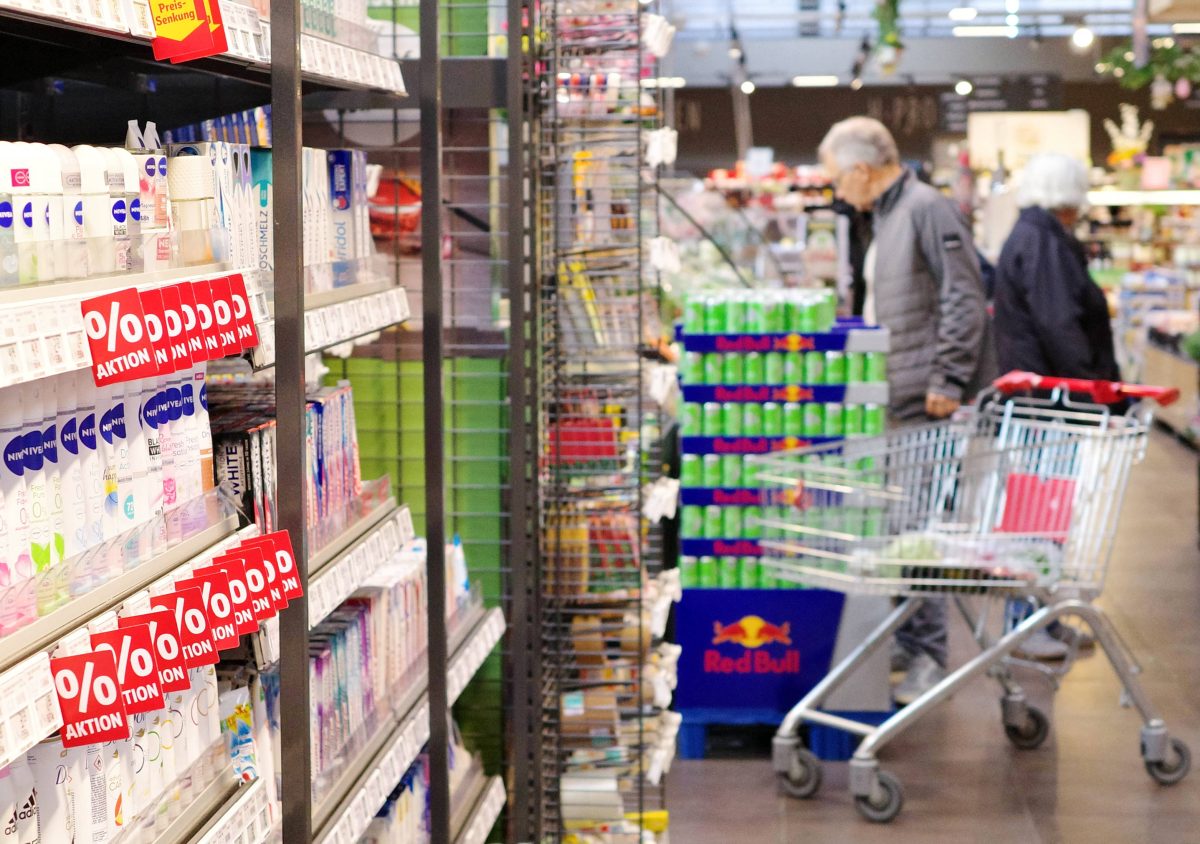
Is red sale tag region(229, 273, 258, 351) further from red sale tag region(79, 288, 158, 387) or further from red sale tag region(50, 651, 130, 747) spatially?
red sale tag region(50, 651, 130, 747)

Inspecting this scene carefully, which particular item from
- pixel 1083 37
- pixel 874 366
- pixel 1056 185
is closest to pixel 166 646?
pixel 874 366

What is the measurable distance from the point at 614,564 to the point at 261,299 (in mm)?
1762

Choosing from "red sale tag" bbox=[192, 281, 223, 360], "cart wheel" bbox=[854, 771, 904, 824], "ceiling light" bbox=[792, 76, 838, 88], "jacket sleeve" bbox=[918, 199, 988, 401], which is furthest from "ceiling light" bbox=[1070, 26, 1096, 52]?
"red sale tag" bbox=[192, 281, 223, 360]

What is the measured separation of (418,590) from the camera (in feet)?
9.42

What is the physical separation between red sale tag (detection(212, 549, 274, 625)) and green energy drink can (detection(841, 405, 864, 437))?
349cm

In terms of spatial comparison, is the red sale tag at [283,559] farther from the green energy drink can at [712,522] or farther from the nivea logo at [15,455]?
the green energy drink can at [712,522]

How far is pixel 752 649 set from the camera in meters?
4.92

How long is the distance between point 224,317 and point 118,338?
23 centimetres

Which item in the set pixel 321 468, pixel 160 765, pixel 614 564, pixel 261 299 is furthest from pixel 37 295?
pixel 614 564

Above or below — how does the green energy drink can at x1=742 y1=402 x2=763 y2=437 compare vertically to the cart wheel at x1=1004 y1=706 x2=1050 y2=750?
above

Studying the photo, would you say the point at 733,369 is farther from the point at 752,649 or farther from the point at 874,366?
the point at 752,649

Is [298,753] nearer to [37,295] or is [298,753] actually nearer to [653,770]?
[37,295]

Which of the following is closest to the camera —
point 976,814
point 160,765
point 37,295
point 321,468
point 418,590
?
point 37,295

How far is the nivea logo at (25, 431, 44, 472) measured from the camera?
1.42 meters
